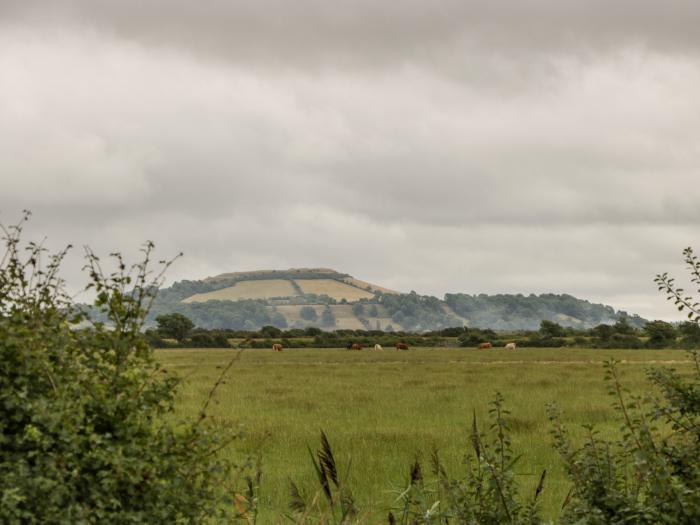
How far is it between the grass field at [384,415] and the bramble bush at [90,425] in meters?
0.49

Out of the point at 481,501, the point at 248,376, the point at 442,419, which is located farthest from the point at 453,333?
the point at 481,501

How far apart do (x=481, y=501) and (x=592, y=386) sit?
87.7ft

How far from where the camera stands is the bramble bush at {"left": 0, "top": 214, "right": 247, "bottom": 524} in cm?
496

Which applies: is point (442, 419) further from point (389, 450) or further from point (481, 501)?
point (481, 501)

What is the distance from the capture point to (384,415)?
2341cm

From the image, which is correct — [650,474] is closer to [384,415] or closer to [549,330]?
[384,415]

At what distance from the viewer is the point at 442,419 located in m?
22.5

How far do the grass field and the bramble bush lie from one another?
493 mm

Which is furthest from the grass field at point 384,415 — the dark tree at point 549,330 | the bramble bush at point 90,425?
the dark tree at point 549,330

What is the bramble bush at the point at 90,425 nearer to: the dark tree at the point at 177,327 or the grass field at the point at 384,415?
the grass field at the point at 384,415

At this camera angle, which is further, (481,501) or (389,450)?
(389,450)

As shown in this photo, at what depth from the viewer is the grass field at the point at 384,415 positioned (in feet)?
46.4

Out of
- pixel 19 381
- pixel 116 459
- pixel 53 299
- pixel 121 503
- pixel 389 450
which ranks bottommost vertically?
pixel 389 450

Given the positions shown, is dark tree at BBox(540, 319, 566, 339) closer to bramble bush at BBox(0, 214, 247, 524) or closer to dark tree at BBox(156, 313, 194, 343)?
dark tree at BBox(156, 313, 194, 343)
